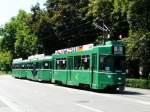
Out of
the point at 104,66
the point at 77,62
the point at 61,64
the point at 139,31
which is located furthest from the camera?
the point at 139,31

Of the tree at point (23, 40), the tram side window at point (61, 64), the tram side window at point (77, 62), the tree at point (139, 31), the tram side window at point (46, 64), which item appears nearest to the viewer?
the tram side window at point (77, 62)

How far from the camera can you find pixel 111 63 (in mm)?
32250

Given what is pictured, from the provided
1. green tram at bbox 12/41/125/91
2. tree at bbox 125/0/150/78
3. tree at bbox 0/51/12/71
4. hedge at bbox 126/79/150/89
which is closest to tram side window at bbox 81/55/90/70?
green tram at bbox 12/41/125/91

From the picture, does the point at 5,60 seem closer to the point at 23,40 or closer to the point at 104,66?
the point at 23,40

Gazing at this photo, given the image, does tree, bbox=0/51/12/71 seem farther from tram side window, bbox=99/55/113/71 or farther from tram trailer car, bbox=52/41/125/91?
tram side window, bbox=99/55/113/71

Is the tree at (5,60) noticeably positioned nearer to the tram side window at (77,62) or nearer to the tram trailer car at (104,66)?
the tram side window at (77,62)

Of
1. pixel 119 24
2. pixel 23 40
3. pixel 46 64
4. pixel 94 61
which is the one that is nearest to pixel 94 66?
pixel 94 61

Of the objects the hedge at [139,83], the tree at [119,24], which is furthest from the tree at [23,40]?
the hedge at [139,83]

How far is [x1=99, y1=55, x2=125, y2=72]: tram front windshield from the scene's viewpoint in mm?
32219

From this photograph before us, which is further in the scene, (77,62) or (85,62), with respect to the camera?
(77,62)

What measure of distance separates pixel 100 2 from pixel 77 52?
60.2ft

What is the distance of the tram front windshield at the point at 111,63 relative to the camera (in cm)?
3222

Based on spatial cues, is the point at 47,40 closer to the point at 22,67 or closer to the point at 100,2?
the point at 22,67

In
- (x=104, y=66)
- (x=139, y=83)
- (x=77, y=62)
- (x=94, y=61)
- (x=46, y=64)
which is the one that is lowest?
(x=139, y=83)
